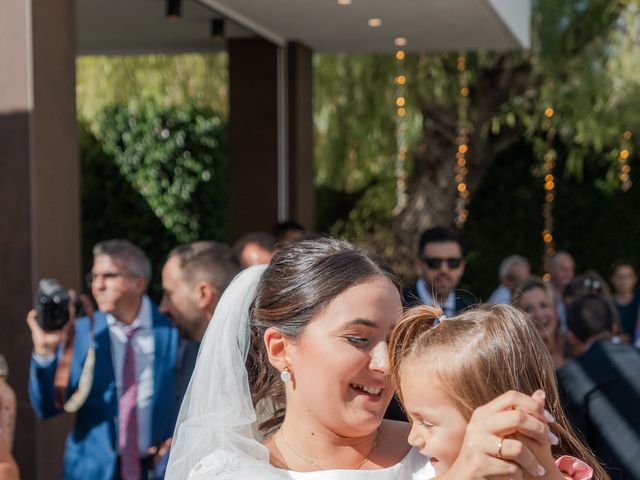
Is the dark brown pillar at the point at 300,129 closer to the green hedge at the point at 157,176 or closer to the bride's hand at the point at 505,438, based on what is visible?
the green hedge at the point at 157,176

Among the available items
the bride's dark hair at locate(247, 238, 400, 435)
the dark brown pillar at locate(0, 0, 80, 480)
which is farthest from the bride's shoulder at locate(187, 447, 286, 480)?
the dark brown pillar at locate(0, 0, 80, 480)

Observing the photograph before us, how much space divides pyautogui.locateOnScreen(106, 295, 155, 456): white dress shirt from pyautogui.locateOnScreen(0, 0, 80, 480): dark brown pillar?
463mm

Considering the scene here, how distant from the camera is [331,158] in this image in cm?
1373

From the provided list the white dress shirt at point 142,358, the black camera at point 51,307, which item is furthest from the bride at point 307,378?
the white dress shirt at point 142,358

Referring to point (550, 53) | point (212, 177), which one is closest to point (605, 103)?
point (550, 53)

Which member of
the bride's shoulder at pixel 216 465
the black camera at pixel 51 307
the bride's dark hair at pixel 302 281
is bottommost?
the bride's shoulder at pixel 216 465

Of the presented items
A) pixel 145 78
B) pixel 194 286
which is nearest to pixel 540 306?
pixel 194 286

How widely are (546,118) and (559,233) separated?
2.34m

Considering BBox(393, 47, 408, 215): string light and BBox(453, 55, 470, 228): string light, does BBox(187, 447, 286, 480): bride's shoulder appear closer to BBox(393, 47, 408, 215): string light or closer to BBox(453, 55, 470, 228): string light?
BBox(393, 47, 408, 215): string light

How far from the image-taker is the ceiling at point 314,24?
7617 millimetres

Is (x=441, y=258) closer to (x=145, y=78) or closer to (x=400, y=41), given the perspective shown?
(x=400, y=41)

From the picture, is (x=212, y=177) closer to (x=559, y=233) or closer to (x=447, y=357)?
(x=559, y=233)

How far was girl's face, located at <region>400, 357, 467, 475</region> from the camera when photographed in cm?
196

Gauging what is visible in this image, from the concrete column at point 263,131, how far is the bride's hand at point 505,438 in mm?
7459
